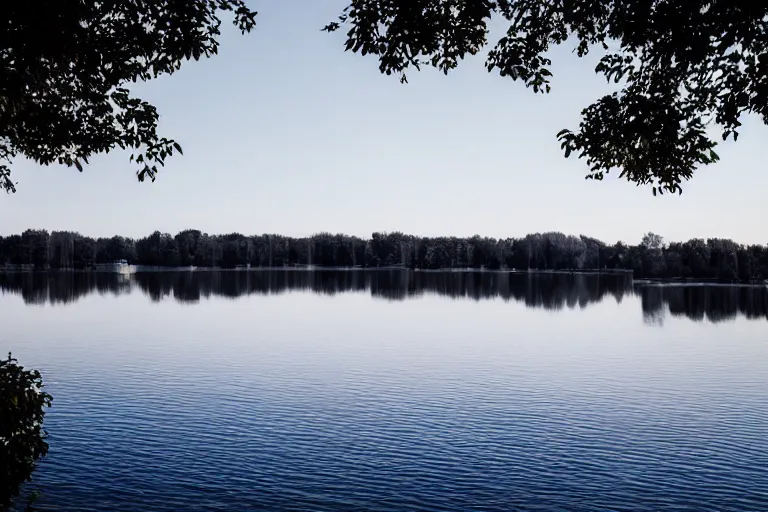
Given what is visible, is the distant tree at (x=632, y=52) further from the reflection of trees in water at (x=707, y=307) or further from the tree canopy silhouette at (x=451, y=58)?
the reflection of trees in water at (x=707, y=307)

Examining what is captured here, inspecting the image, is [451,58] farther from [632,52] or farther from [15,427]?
[15,427]

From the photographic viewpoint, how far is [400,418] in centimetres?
3234

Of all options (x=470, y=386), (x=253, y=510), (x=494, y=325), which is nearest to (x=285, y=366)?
(x=470, y=386)

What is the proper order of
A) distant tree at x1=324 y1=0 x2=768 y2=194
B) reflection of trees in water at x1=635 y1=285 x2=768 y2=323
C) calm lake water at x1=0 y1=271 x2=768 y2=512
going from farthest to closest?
reflection of trees in water at x1=635 y1=285 x2=768 y2=323, calm lake water at x1=0 y1=271 x2=768 y2=512, distant tree at x1=324 y1=0 x2=768 y2=194

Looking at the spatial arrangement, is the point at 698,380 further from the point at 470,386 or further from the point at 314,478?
the point at 314,478

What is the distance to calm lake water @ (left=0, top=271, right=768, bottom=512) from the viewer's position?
22.6m

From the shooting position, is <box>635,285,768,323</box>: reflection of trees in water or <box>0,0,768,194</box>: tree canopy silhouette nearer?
<box>0,0,768,194</box>: tree canopy silhouette

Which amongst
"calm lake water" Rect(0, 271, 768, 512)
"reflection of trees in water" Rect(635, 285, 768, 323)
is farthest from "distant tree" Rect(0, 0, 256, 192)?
"reflection of trees in water" Rect(635, 285, 768, 323)

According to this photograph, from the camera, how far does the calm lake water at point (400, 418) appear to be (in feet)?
74.3

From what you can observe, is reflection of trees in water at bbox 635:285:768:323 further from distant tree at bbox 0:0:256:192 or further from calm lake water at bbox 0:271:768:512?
distant tree at bbox 0:0:256:192

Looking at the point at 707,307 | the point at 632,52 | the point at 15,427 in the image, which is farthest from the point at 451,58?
the point at 707,307

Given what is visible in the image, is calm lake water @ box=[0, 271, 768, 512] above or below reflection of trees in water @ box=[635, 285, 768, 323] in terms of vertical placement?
below

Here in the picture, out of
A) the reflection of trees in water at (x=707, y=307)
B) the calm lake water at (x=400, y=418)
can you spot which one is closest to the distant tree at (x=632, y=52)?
the calm lake water at (x=400, y=418)

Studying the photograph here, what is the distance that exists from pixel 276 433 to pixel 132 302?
84657 millimetres
